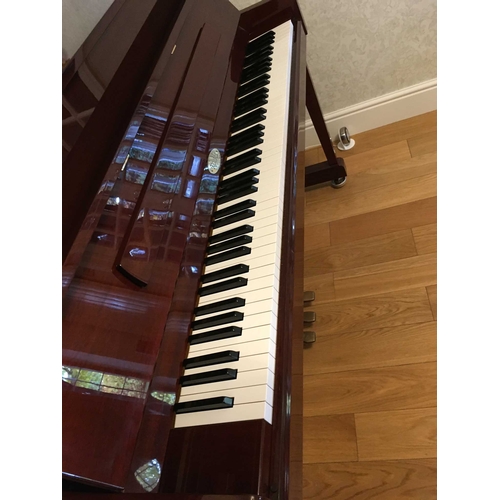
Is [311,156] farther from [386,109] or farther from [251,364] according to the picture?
[251,364]

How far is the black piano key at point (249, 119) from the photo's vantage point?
3.70 ft

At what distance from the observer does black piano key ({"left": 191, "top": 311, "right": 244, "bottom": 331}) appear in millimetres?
756

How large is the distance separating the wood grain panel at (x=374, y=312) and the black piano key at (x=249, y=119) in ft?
2.46

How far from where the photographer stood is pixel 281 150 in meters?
1.02

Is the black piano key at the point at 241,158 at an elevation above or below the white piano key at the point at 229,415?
above

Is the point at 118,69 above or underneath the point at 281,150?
above

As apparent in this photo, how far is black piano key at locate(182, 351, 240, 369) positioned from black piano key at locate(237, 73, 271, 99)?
82cm

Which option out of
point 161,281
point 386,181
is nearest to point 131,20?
point 161,281

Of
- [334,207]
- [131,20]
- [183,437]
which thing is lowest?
[334,207]

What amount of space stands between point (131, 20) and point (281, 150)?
511 mm

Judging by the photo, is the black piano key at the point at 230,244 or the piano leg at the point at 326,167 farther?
the piano leg at the point at 326,167

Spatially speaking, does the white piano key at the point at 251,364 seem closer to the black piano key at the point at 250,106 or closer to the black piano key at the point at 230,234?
the black piano key at the point at 230,234

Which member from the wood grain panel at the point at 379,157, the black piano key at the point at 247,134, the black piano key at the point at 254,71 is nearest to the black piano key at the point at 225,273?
the black piano key at the point at 247,134
